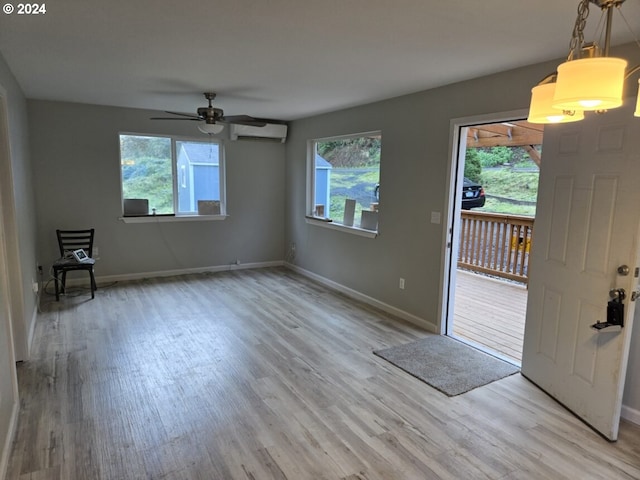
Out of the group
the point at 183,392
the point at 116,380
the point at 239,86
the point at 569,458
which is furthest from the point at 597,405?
the point at 239,86

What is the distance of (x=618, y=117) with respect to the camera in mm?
2367

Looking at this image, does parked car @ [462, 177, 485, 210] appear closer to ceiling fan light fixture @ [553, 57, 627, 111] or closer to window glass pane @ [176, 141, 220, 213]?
window glass pane @ [176, 141, 220, 213]

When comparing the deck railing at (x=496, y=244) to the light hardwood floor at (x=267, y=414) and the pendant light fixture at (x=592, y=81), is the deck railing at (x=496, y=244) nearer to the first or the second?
the light hardwood floor at (x=267, y=414)

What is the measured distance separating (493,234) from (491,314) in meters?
1.95

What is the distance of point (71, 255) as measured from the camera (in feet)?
15.9

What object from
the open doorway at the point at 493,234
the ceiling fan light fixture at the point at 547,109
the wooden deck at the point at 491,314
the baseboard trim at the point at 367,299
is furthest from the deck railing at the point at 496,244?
the ceiling fan light fixture at the point at 547,109

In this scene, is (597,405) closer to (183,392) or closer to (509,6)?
(509,6)

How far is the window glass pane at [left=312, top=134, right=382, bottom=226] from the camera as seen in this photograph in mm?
4891

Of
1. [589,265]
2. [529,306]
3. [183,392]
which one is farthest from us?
[529,306]

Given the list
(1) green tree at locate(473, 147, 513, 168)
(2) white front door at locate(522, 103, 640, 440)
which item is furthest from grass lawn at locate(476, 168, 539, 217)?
(2) white front door at locate(522, 103, 640, 440)

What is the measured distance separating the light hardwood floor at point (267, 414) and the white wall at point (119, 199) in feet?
5.64

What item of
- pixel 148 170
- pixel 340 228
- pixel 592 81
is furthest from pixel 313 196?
pixel 592 81

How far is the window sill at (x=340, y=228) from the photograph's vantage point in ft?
15.8

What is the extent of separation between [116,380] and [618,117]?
12.3 feet
